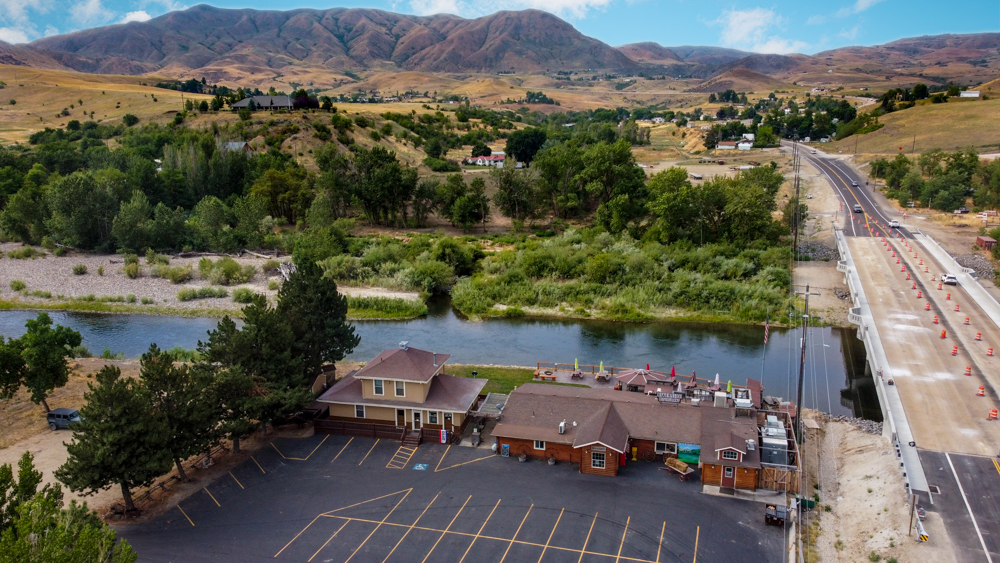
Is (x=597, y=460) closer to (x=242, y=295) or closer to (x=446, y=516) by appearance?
(x=446, y=516)

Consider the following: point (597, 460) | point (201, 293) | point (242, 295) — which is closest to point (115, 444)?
point (597, 460)

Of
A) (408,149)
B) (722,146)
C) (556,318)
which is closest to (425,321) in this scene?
(556,318)

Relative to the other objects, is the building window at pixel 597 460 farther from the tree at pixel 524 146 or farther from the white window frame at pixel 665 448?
the tree at pixel 524 146

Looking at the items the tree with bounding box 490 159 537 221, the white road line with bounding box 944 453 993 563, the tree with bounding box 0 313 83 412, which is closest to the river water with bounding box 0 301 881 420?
the white road line with bounding box 944 453 993 563

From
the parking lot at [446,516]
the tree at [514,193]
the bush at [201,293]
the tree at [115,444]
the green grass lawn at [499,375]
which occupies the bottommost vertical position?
the parking lot at [446,516]

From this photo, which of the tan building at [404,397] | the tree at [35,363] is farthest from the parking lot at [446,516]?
the tree at [35,363]

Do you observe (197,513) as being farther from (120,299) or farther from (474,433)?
(120,299)
